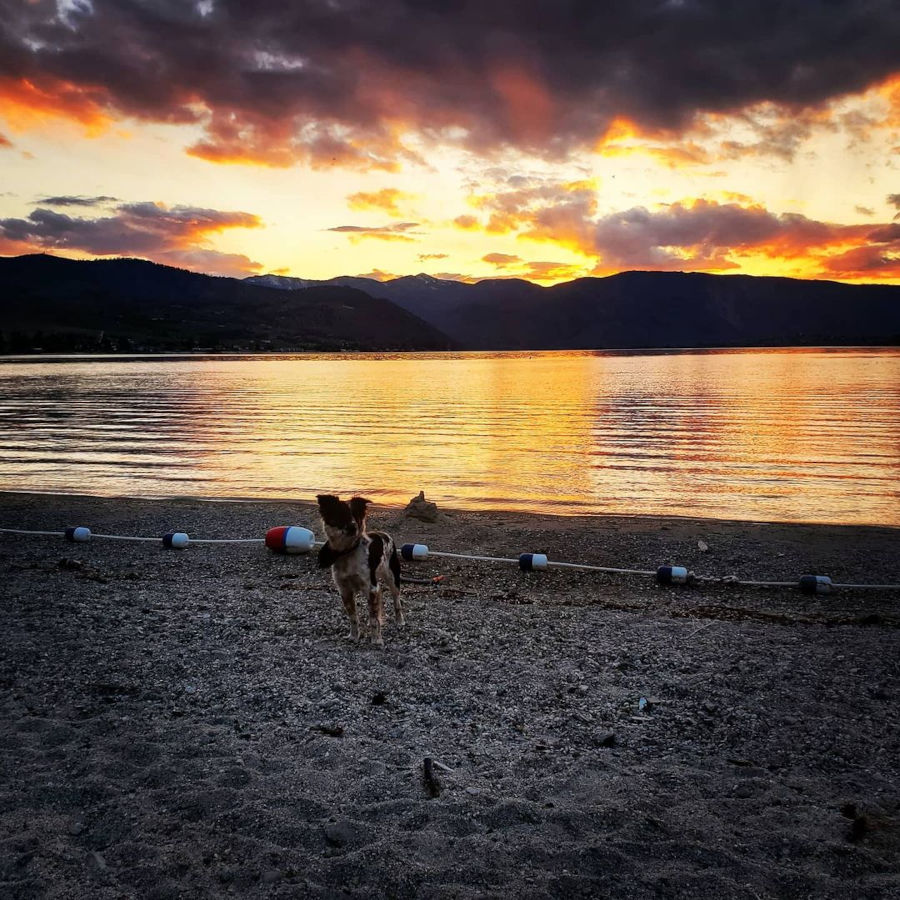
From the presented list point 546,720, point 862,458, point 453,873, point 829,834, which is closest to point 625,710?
point 546,720

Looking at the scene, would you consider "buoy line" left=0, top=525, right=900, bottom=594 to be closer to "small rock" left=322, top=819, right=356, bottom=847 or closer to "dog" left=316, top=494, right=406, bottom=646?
"dog" left=316, top=494, right=406, bottom=646

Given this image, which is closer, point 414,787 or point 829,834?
point 829,834

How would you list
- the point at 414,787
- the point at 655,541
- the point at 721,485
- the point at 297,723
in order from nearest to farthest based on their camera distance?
the point at 414,787
the point at 297,723
the point at 655,541
the point at 721,485

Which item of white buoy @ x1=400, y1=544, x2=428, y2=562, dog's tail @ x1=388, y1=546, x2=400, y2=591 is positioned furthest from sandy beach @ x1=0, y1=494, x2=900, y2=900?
white buoy @ x1=400, y1=544, x2=428, y2=562

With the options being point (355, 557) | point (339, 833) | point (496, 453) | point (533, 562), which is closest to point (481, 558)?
point (533, 562)

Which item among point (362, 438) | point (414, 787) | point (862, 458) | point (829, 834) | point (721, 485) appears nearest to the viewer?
point (829, 834)

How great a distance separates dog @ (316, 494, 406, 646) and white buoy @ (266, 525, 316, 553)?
175 inches

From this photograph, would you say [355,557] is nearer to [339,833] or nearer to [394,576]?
[394,576]

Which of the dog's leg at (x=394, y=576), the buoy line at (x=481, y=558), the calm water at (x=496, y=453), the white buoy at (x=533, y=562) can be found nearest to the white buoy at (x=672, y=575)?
the buoy line at (x=481, y=558)

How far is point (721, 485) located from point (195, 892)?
20.6 meters

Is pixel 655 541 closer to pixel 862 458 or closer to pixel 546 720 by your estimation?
pixel 546 720

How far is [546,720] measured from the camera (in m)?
6.62

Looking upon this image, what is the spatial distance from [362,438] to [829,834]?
30132 millimetres

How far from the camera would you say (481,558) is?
1256cm
